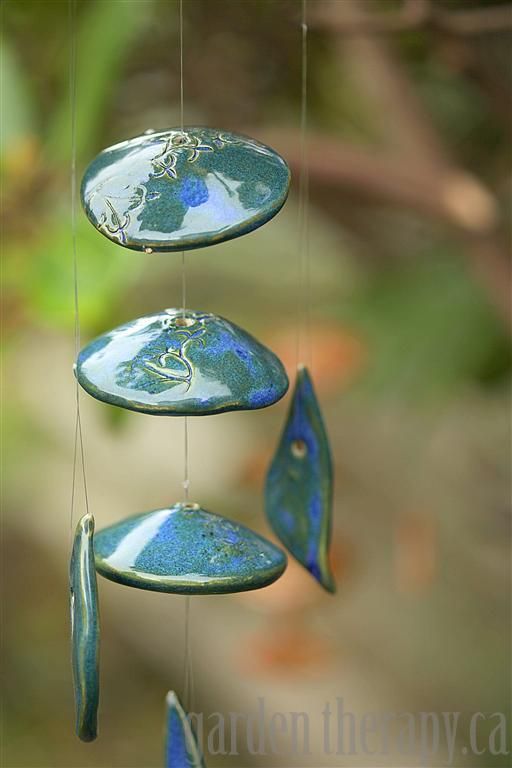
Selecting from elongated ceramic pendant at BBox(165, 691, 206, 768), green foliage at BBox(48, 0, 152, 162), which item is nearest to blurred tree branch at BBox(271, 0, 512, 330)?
green foliage at BBox(48, 0, 152, 162)

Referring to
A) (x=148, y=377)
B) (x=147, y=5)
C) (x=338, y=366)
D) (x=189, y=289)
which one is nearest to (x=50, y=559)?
(x=189, y=289)

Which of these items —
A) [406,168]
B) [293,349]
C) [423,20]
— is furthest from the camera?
[293,349]

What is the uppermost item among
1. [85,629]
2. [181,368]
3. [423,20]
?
[423,20]

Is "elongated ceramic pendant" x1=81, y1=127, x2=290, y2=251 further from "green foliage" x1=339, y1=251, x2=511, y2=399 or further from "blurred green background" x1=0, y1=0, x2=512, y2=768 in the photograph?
"green foliage" x1=339, y1=251, x2=511, y2=399

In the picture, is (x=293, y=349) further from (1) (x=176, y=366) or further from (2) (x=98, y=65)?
(1) (x=176, y=366)

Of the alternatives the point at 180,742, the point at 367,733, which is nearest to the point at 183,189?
the point at 180,742
